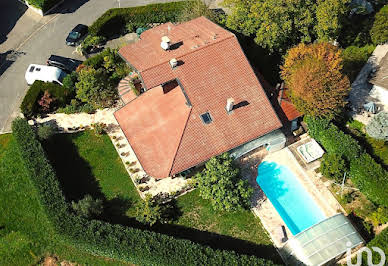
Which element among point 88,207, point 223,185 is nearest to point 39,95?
point 88,207

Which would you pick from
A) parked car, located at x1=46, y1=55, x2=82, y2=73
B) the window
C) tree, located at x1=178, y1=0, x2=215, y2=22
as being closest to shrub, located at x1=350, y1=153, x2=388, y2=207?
the window

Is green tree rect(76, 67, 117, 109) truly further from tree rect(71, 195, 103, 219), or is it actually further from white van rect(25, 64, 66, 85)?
tree rect(71, 195, 103, 219)

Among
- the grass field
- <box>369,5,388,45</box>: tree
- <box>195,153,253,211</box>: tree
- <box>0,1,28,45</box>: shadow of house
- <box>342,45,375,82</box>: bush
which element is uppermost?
<box>369,5,388,45</box>: tree

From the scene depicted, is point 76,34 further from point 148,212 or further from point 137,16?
point 148,212

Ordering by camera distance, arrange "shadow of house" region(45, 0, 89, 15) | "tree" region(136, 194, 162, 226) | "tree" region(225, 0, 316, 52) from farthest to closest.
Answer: "shadow of house" region(45, 0, 89, 15), "tree" region(225, 0, 316, 52), "tree" region(136, 194, 162, 226)

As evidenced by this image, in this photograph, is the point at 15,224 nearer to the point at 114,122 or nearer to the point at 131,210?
the point at 131,210

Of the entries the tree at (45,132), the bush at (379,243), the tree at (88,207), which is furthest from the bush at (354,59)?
the tree at (45,132)
